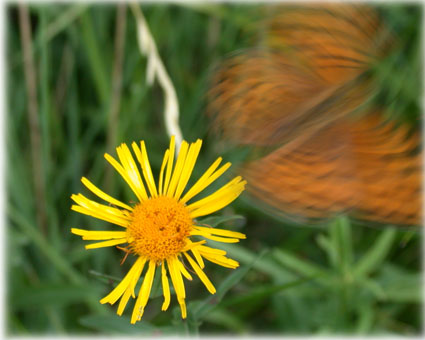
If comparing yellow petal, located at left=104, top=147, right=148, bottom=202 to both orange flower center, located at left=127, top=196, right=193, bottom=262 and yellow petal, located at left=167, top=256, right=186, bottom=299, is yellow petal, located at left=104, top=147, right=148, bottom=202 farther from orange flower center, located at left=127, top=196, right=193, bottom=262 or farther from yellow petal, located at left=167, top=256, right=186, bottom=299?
yellow petal, located at left=167, top=256, right=186, bottom=299

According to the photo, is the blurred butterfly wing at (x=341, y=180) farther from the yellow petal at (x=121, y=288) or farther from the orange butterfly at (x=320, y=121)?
the yellow petal at (x=121, y=288)

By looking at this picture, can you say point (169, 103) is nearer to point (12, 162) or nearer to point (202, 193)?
point (202, 193)

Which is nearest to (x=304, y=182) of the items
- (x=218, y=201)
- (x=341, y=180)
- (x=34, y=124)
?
(x=341, y=180)

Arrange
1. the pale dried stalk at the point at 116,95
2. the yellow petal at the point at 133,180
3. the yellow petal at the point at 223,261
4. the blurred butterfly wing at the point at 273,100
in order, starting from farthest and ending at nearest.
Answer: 1. the pale dried stalk at the point at 116,95
2. the blurred butterfly wing at the point at 273,100
3. the yellow petal at the point at 133,180
4. the yellow petal at the point at 223,261

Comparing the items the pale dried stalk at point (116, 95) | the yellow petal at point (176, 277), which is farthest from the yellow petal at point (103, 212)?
the pale dried stalk at point (116, 95)

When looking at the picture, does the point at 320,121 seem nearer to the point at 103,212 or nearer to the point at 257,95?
the point at 257,95
